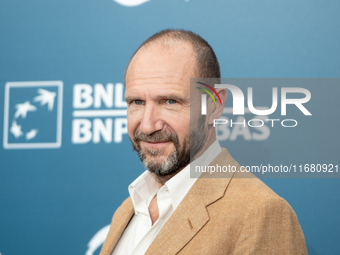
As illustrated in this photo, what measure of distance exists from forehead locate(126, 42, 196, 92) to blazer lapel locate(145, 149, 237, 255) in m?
0.33

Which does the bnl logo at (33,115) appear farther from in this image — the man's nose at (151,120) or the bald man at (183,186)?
the man's nose at (151,120)

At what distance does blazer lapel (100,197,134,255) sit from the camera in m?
1.39

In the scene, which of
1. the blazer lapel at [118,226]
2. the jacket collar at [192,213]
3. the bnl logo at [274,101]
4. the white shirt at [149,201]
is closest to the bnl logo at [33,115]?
the blazer lapel at [118,226]

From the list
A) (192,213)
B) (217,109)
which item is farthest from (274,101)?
(192,213)

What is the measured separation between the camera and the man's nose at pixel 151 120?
1242mm

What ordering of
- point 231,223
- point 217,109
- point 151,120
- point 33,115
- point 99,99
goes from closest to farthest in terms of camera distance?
point 231,223, point 151,120, point 217,109, point 99,99, point 33,115

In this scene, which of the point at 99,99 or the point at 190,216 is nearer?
the point at 190,216

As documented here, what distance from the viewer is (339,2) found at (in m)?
1.98

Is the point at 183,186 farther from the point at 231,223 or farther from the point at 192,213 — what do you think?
the point at 231,223

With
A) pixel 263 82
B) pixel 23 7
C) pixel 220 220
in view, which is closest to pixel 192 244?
pixel 220 220

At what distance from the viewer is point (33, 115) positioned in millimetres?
2328

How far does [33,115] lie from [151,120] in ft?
4.47

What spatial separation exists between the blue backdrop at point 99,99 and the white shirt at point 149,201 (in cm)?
65

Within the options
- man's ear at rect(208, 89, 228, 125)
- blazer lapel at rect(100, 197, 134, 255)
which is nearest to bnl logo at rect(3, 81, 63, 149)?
blazer lapel at rect(100, 197, 134, 255)
